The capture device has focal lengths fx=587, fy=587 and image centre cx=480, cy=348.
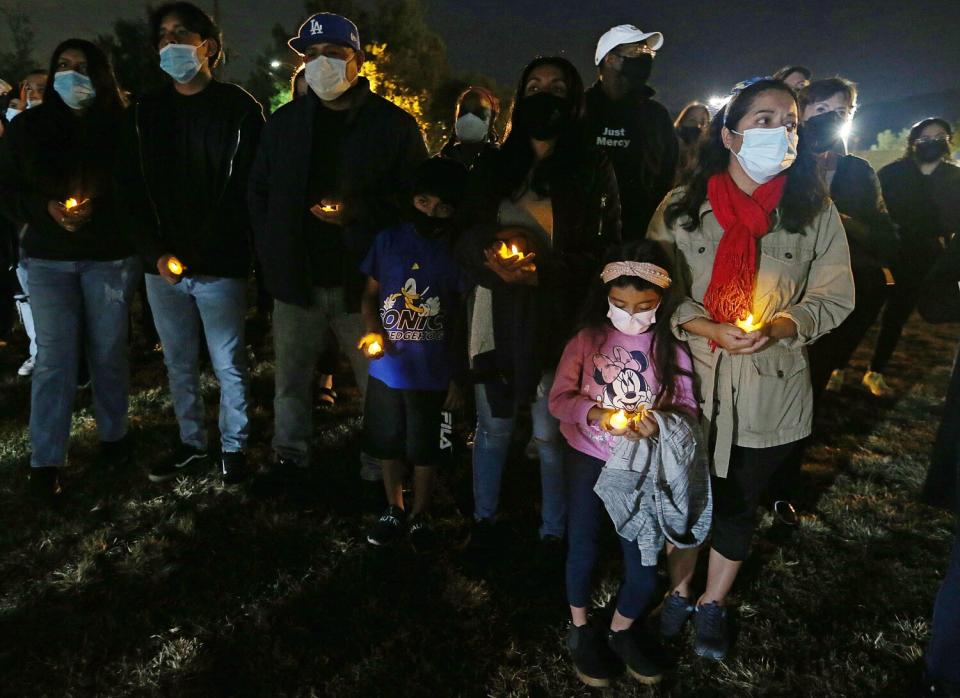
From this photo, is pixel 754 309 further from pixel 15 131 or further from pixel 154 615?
pixel 15 131

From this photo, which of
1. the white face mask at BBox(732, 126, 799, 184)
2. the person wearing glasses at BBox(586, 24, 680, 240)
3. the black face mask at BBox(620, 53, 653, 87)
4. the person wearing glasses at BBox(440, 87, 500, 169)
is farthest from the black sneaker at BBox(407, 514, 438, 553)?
the black face mask at BBox(620, 53, 653, 87)

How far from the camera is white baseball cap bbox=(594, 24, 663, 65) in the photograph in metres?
3.52

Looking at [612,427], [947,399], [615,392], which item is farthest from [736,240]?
[947,399]

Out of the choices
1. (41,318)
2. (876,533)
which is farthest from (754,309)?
(41,318)

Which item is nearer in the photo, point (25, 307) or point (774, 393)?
point (774, 393)

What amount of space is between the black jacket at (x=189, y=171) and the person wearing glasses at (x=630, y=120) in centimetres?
213

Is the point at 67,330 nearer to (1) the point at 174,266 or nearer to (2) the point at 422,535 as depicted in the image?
(1) the point at 174,266

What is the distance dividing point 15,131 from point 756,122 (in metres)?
3.98

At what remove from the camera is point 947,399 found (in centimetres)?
246

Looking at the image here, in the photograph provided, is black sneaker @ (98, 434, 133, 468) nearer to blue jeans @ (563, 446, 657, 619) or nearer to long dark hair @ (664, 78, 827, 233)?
blue jeans @ (563, 446, 657, 619)

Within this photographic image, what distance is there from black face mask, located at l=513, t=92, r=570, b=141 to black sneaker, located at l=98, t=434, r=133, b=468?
3.35 m

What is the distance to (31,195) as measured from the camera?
3457mm

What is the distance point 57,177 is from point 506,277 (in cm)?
280

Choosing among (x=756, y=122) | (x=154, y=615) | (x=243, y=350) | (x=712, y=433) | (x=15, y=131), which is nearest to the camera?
(x=756, y=122)
